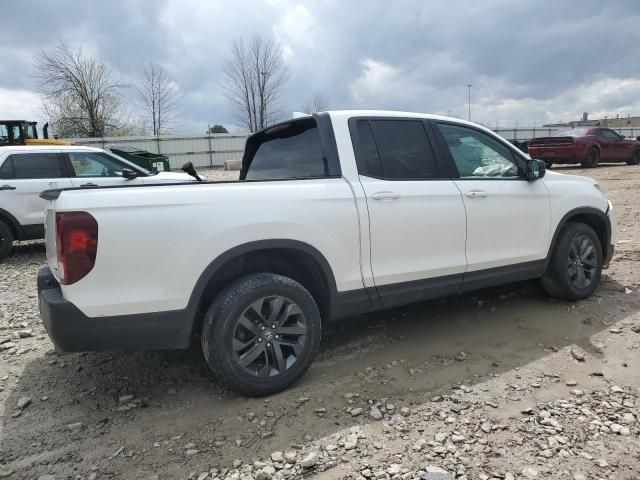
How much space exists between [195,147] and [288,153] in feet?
90.8

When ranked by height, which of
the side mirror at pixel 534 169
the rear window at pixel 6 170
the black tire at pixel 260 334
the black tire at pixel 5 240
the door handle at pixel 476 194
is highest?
the rear window at pixel 6 170

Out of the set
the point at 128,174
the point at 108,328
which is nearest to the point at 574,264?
the point at 108,328

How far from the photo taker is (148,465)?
245cm

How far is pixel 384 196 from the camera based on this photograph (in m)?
3.35

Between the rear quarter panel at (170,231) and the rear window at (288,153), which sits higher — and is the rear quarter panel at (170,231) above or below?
below

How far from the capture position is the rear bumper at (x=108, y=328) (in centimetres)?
255

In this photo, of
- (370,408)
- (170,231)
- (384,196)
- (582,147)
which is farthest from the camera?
(582,147)

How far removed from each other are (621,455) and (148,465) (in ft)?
7.83

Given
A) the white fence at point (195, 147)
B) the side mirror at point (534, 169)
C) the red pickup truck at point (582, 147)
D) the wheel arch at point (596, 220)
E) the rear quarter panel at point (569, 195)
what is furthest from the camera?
the white fence at point (195, 147)

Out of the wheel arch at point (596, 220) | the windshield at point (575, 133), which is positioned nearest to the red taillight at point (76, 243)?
the wheel arch at point (596, 220)

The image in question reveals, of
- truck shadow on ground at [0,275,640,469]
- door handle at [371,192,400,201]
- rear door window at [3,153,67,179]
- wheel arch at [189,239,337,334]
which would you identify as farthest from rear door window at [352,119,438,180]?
rear door window at [3,153,67,179]

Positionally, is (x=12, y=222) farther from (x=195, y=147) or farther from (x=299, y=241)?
(x=195, y=147)

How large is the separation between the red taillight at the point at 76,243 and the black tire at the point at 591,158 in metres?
17.3

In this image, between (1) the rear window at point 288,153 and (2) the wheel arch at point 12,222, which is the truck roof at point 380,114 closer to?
(1) the rear window at point 288,153
